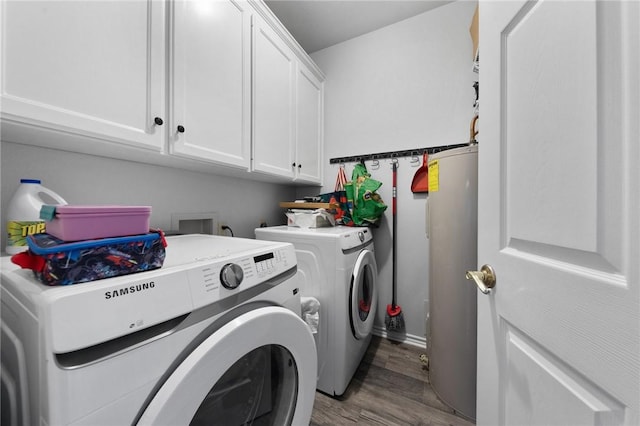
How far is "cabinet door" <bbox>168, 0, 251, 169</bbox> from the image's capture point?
3.23 ft

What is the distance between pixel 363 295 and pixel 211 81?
1633mm

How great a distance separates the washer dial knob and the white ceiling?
6.91 feet

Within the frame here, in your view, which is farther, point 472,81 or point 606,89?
point 472,81

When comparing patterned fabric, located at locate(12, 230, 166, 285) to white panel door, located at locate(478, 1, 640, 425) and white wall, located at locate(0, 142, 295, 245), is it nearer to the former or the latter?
white wall, located at locate(0, 142, 295, 245)

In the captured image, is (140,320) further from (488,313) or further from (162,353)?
(488,313)

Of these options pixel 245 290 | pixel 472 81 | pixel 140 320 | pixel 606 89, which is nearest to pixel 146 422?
pixel 140 320

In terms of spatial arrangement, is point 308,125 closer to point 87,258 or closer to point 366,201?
point 366,201

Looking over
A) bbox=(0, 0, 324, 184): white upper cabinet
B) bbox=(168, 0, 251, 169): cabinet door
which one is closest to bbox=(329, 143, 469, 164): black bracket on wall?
bbox=(0, 0, 324, 184): white upper cabinet

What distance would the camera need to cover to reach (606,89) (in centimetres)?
37

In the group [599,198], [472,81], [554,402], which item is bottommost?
[554,402]

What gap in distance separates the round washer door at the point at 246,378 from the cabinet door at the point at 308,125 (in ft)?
4.43

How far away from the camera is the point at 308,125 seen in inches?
79.9

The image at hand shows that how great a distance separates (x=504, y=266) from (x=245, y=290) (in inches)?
28.4

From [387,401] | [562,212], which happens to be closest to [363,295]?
[387,401]
